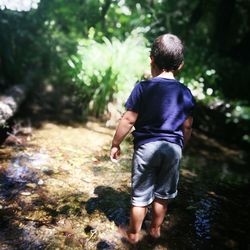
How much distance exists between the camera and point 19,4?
235 inches

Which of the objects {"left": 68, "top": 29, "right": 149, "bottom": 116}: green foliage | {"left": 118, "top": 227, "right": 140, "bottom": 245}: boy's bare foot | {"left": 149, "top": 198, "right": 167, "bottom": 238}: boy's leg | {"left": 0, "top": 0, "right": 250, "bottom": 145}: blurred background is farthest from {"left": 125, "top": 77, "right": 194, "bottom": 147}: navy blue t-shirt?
{"left": 68, "top": 29, "right": 149, "bottom": 116}: green foliage

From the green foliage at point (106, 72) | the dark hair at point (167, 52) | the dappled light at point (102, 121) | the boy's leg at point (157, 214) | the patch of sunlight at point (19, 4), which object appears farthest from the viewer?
the green foliage at point (106, 72)

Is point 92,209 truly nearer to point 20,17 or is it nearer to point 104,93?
point 104,93

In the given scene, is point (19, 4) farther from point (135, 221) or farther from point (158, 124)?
point (135, 221)

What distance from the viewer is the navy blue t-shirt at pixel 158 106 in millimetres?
2840

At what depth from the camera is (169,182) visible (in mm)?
2953

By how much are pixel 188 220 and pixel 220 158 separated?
3.05 metres

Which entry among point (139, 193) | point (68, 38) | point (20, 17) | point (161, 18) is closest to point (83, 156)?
point (139, 193)

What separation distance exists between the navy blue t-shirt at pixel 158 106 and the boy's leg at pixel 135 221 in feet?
1.83

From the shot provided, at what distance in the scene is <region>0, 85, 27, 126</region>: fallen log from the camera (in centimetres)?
516

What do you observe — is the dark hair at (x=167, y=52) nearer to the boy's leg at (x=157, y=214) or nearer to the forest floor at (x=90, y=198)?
the boy's leg at (x=157, y=214)

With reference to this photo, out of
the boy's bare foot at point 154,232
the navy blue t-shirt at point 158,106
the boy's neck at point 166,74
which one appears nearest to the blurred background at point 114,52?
the boy's neck at point 166,74

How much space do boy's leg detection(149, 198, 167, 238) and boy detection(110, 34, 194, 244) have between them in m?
0.06

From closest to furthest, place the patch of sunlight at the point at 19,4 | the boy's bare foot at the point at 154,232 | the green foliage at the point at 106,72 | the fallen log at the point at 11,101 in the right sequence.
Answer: the boy's bare foot at the point at 154,232 → the fallen log at the point at 11,101 → the patch of sunlight at the point at 19,4 → the green foliage at the point at 106,72
